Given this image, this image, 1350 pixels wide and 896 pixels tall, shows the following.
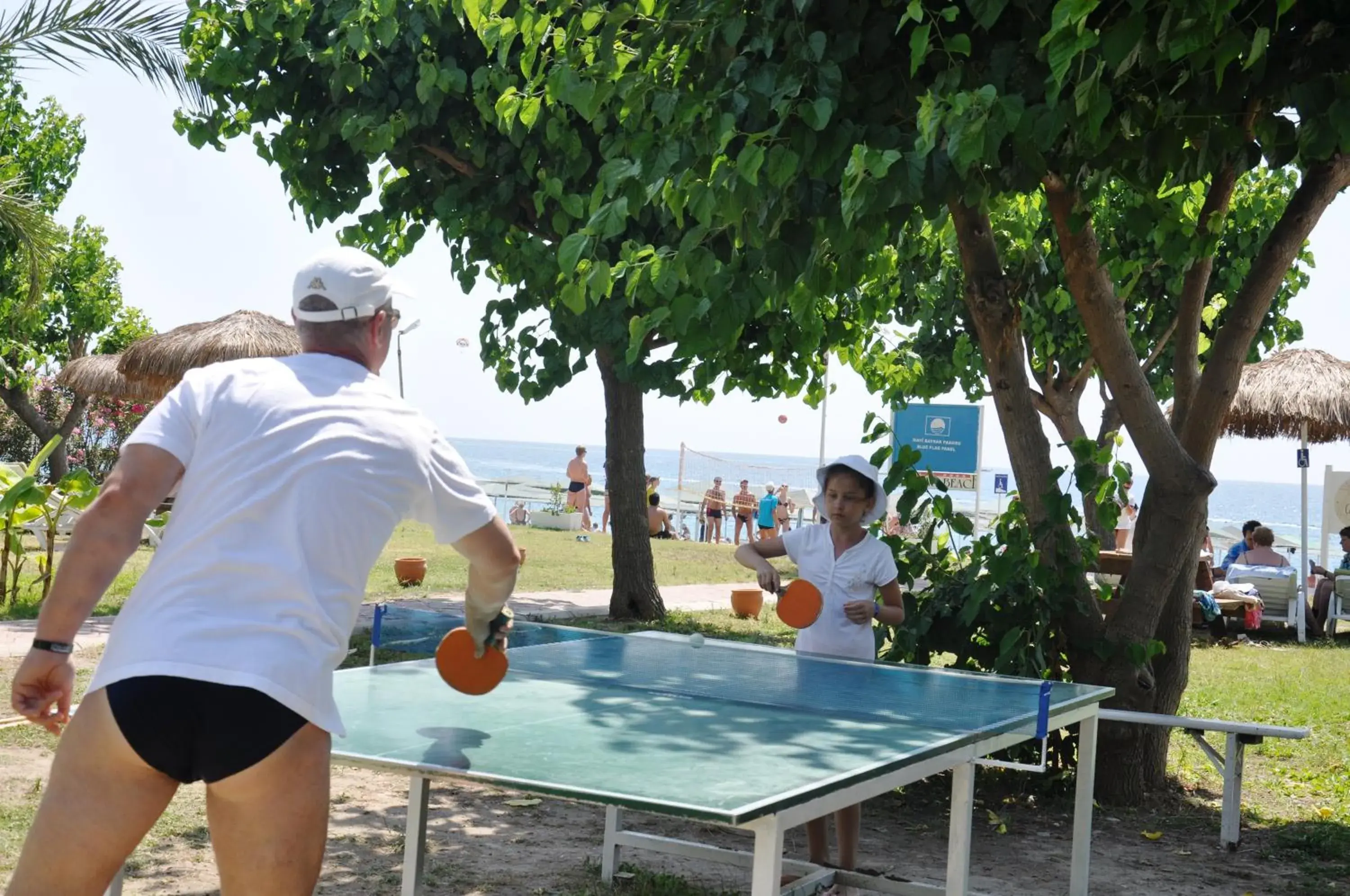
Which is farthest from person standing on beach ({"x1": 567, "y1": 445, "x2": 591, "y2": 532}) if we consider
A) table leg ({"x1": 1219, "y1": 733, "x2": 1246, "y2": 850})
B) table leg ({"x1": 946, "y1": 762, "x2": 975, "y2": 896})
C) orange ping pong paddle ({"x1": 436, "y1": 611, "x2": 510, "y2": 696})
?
orange ping pong paddle ({"x1": 436, "y1": 611, "x2": 510, "y2": 696})

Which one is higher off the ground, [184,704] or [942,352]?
[942,352]

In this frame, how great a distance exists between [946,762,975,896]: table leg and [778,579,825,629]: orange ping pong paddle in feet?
5.09

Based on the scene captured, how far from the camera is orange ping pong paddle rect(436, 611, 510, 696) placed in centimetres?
345

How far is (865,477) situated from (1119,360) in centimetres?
163

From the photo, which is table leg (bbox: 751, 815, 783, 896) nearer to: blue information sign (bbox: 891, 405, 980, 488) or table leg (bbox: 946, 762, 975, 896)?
table leg (bbox: 946, 762, 975, 896)

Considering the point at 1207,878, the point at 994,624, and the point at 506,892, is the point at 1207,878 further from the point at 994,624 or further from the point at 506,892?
the point at 506,892

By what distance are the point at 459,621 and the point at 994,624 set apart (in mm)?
3066

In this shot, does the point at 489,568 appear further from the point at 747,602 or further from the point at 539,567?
the point at 539,567

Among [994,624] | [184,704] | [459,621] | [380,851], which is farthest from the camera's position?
[994,624]

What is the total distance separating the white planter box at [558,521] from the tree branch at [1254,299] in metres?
19.6

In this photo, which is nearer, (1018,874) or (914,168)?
(914,168)

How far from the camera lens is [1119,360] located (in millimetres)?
6527

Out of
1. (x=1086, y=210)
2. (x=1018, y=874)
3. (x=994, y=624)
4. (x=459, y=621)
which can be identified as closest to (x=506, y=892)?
(x=459, y=621)

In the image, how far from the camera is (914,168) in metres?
4.75
